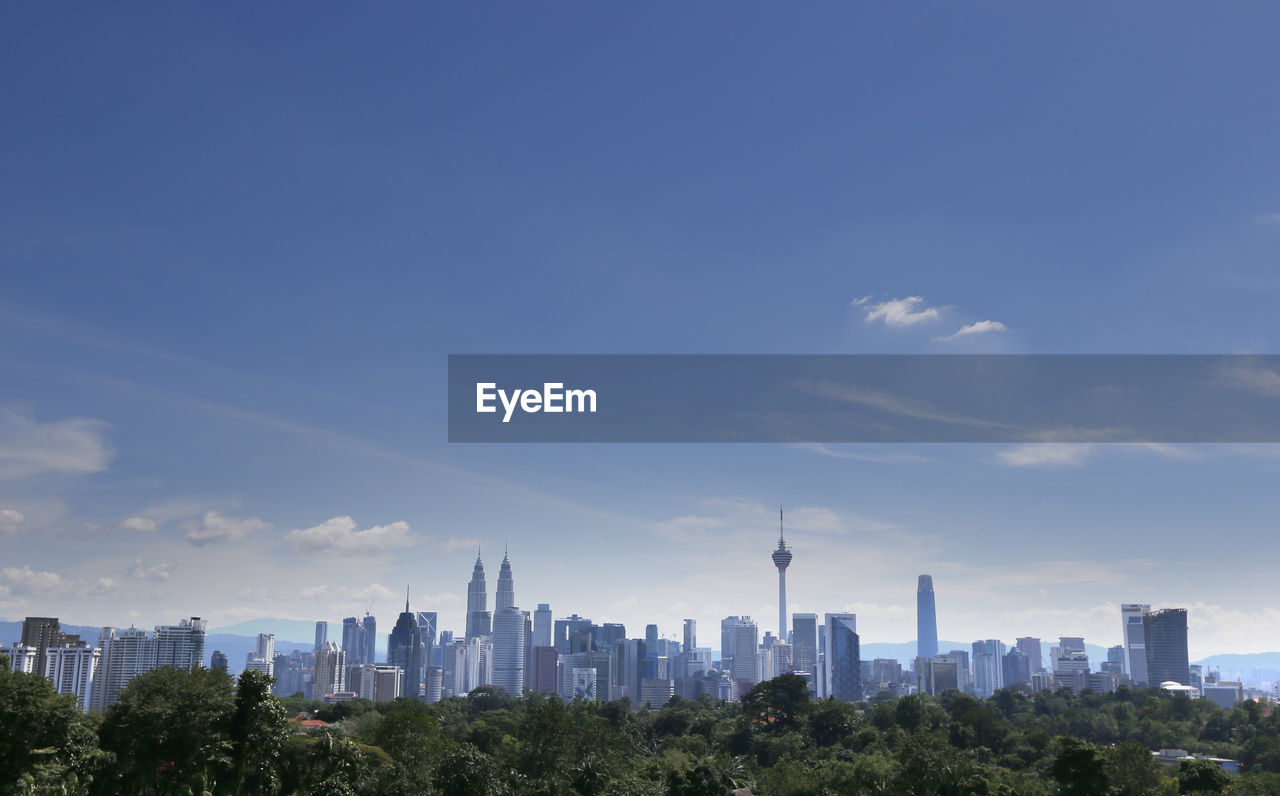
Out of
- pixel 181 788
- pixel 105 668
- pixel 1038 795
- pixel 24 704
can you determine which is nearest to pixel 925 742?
pixel 1038 795

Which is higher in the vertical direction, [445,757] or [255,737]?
[255,737]

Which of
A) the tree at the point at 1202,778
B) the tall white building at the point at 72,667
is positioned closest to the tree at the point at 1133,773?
the tree at the point at 1202,778

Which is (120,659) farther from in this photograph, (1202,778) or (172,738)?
(1202,778)

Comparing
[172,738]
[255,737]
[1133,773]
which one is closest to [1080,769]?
[1133,773]

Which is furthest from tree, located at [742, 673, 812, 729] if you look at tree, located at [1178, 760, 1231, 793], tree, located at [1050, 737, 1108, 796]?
tree, located at [1050, 737, 1108, 796]

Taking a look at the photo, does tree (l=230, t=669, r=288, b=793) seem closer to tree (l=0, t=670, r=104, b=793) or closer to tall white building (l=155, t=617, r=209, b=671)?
tree (l=0, t=670, r=104, b=793)

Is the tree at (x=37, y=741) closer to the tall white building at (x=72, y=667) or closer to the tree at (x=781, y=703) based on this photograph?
the tree at (x=781, y=703)

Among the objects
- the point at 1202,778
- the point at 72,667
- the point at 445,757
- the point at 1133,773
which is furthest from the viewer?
the point at 72,667
